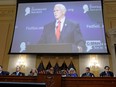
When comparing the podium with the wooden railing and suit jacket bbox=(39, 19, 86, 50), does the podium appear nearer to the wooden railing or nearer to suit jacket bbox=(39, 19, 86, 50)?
the wooden railing

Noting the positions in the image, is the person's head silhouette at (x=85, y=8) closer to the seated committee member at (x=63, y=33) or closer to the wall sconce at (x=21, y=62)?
the seated committee member at (x=63, y=33)

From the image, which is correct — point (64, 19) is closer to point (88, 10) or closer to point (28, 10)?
point (88, 10)

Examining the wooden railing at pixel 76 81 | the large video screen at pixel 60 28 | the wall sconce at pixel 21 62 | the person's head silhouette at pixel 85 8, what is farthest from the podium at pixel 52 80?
the person's head silhouette at pixel 85 8

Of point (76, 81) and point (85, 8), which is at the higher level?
point (85, 8)

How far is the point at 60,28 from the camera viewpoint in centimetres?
730

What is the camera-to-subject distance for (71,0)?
7.73 m

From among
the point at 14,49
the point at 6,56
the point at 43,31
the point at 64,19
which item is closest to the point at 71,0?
the point at 64,19

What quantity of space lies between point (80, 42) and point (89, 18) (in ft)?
3.62

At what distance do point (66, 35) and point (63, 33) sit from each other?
145 millimetres

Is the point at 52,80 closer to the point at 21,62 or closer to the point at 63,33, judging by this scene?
the point at 63,33

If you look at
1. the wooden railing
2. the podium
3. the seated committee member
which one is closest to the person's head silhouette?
the seated committee member

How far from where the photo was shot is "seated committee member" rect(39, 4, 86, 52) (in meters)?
6.97

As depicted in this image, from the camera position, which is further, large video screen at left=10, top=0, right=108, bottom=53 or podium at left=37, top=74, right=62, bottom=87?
large video screen at left=10, top=0, right=108, bottom=53

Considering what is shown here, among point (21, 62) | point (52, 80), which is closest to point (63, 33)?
point (21, 62)
